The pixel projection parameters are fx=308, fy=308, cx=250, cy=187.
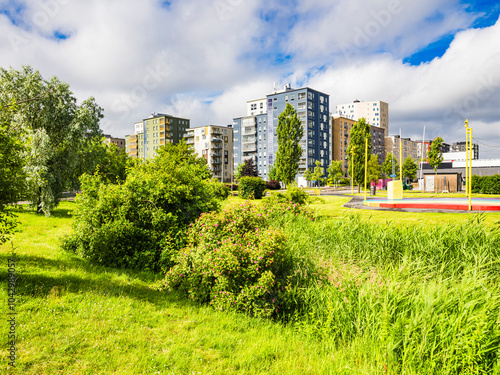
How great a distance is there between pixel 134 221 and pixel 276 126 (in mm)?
86980

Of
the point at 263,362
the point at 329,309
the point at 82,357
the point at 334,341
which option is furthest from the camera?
the point at 329,309

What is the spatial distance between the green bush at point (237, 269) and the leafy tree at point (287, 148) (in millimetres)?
35765

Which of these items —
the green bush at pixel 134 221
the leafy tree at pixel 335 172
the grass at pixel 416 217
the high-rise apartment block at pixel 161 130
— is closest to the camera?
the green bush at pixel 134 221

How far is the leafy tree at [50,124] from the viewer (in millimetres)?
18234

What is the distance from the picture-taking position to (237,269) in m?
6.07

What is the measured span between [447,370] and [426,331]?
0.55m

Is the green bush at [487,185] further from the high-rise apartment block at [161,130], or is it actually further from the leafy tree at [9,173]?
the high-rise apartment block at [161,130]

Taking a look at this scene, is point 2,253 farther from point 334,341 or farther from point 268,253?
point 334,341

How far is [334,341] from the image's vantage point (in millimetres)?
5129

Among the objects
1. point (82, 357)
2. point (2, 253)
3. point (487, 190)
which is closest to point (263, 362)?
point (82, 357)

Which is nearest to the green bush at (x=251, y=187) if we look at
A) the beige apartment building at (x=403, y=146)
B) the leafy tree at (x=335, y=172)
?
the leafy tree at (x=335, y=172)

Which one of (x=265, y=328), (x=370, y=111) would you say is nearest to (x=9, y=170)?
(x=265, y=328)

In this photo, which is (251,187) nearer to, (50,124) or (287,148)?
(287,148)

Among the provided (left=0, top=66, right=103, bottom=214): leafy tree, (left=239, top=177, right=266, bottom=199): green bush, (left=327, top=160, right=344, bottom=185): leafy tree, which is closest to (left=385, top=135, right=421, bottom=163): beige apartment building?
(left=327, top=160, right=344, bottom=185): leafy tree
